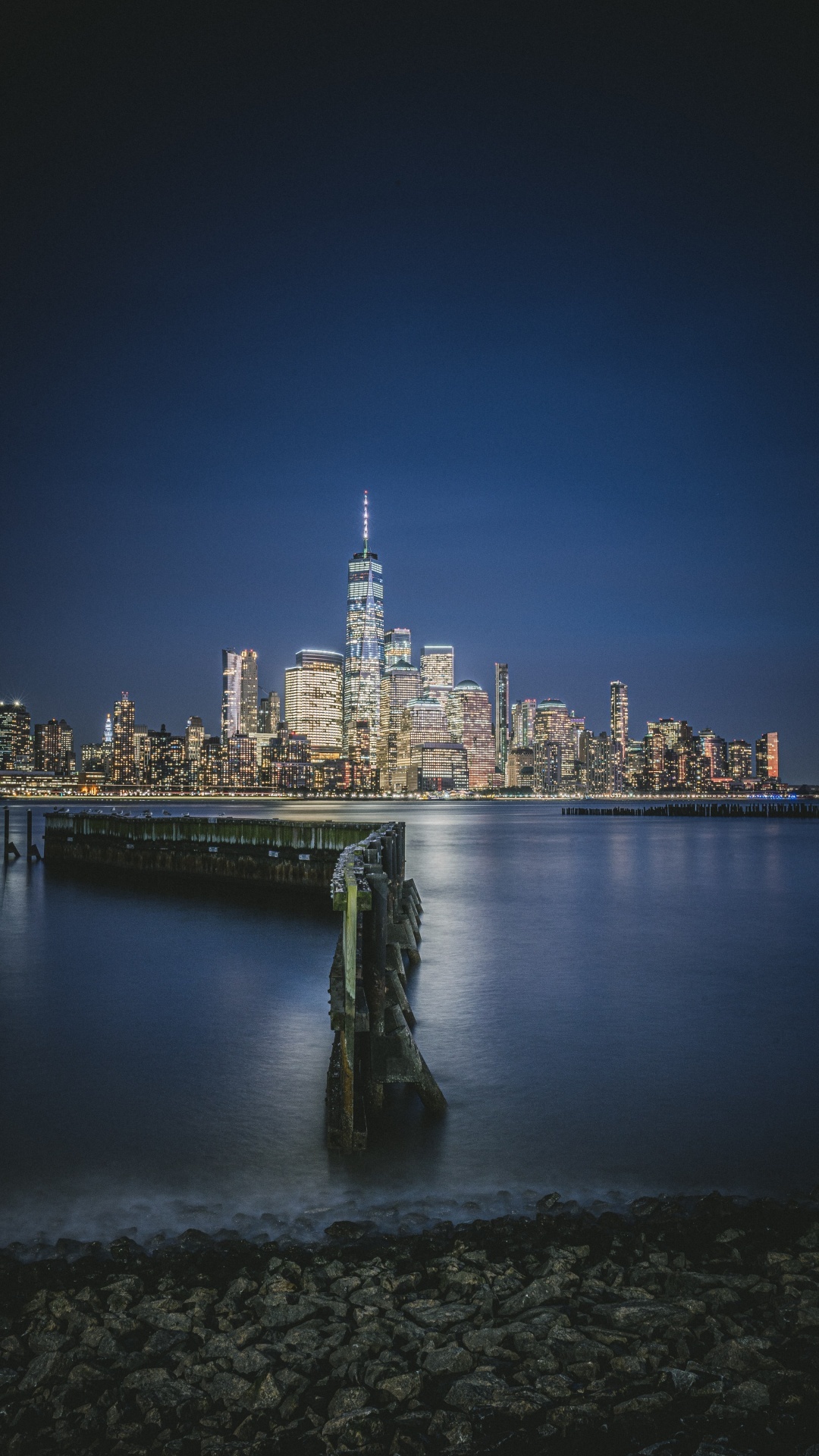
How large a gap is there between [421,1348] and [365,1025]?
11.9 ft

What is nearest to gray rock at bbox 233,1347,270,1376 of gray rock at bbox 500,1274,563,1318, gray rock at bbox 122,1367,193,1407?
gray rock at bbox 122,1367,193,1407

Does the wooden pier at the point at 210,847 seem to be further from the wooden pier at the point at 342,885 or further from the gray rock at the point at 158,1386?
the gray rock at the point at 158,1386

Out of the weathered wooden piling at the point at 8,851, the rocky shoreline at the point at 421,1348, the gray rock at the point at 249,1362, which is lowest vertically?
the weathered wooden piling at the point at 8,851

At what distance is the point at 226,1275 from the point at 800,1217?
4.44 m

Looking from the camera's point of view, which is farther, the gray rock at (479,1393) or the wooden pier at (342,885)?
the wooden pier at (342,885)

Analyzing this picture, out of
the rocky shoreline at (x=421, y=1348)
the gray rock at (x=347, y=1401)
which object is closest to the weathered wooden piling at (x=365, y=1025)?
the rocky shoreline at (x=421, y=1348)

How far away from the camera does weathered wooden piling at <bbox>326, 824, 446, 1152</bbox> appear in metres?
8.55

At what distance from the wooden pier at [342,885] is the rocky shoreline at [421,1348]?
8.49ft

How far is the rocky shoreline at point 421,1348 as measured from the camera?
4.43m

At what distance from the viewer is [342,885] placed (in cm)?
934

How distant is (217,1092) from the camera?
10703 millimetres

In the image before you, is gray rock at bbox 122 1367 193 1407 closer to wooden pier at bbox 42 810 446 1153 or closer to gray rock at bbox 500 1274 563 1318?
gray rock at bbox 500 1274 563 1318

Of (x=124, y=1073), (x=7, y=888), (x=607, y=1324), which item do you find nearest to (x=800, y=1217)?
(x=607, y=1324)

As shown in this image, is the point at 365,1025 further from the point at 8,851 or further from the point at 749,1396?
the point at 8,851
